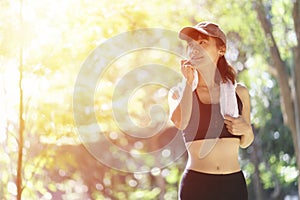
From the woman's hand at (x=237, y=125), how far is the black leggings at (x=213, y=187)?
11 cm

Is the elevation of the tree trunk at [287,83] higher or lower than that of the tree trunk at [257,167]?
higher

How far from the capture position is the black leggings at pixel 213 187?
125 cm

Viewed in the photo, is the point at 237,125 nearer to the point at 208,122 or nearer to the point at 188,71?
the point at 208,122

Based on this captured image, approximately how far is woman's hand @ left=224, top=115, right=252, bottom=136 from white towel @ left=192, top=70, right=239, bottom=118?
19 mm

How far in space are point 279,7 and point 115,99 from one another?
52.8 inches

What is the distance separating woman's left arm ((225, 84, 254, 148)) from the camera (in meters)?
1.23

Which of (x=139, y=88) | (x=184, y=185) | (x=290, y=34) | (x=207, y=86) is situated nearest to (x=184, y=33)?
(x=207, y=86)

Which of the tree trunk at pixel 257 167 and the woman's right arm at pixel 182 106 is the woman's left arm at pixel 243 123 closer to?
the woman's right arm at pixel 182 106

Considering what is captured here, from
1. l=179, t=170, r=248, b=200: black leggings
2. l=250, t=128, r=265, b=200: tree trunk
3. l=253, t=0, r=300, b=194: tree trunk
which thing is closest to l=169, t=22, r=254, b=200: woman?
l=179, t=170, r=248, b=200: black leggings

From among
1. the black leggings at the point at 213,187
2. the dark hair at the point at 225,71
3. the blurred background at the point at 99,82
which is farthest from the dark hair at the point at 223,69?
the blurred background at the point at 99,82

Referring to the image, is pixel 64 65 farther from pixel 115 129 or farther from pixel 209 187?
pixel 209 187

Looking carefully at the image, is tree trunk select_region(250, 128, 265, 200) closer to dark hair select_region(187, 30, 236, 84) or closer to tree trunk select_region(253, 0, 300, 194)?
tree trunk select_region(253, 0, 300, 194)

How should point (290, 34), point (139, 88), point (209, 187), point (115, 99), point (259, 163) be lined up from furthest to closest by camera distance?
1. point (259, 163)
2. point (290, 34)
3. point (139, 88)
4. point (115, 99)
5. point (209, 187)

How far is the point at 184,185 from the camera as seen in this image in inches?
50.1
